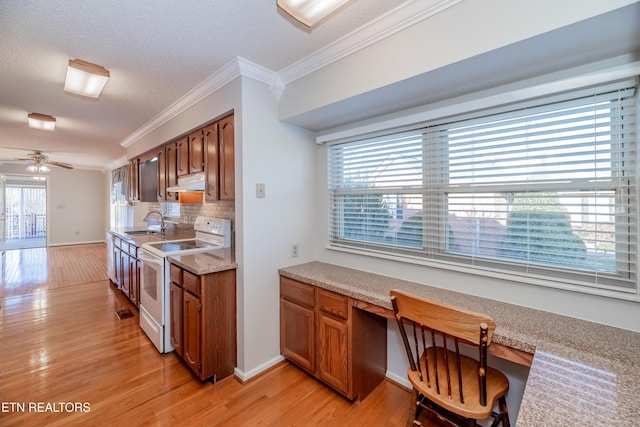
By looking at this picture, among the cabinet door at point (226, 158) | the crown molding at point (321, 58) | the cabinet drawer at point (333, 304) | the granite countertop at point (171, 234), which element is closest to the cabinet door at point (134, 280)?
the granite countertop at point (171, 234)

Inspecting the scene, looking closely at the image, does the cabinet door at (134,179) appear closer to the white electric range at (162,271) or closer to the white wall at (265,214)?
the white electric range at (162,271)

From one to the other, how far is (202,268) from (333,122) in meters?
1.57

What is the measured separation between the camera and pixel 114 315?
131 inches

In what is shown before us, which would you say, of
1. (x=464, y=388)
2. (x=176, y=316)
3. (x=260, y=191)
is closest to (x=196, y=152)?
(x=260, y=191)

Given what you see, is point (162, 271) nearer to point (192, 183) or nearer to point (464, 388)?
point (192, 183)

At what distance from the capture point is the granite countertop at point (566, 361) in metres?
0.76

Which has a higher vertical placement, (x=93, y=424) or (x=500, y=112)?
A: (x=500, y=112)

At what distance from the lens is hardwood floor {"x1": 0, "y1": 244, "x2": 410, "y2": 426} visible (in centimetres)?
176

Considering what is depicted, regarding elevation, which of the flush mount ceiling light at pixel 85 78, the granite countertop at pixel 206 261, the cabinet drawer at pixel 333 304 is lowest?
the cabinet drawer at pixel 333 304

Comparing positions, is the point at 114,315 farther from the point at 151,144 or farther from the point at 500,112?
the point at 500,112

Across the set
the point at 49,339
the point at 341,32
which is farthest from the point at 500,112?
the point at 49,339

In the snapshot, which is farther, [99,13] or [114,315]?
[114,315]

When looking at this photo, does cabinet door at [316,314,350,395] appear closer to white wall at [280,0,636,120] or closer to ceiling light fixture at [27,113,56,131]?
white wall at [280,0,636,120]

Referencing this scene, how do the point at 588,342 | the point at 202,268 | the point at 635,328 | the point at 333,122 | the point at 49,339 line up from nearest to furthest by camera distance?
the point at 588,342 → the point at 635,328 → the point at 202,268 → the point at 333,122 → the point at 49,339
